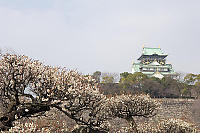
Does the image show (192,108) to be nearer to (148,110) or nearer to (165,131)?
(165,131)

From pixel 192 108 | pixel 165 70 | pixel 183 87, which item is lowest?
pixel 192 108

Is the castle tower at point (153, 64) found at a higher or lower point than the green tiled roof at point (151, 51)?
lower

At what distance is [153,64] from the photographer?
160ft

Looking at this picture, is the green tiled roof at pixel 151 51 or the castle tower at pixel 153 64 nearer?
the castle tower at pixel 153 64

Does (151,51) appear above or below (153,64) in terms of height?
above

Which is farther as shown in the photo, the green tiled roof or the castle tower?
the green tiled roof

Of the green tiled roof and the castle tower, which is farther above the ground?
the green tiled roof

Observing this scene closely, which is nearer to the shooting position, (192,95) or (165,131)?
(165,131)

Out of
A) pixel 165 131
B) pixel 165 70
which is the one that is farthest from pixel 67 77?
pixel 165 70

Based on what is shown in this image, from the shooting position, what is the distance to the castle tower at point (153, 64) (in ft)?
156

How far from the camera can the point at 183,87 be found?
36562 mm

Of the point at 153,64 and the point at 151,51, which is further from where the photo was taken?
the point at 151,51

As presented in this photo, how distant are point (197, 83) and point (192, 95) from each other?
4.02 metres

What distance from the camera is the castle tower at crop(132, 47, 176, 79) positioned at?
4762 centimetres
